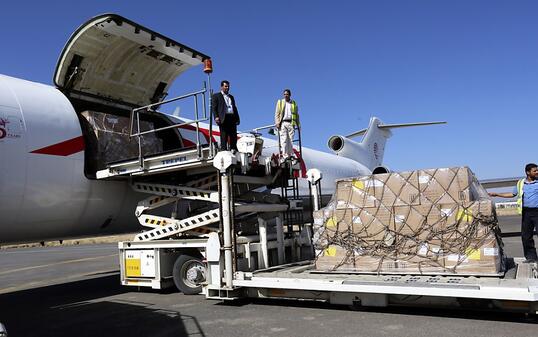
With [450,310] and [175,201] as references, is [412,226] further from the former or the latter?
[175,201]

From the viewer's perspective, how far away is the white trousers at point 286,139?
32.2 feet

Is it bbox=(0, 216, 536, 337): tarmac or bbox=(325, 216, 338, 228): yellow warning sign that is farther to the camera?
bbox=(325, 216, 338, 228): yellow warning sign

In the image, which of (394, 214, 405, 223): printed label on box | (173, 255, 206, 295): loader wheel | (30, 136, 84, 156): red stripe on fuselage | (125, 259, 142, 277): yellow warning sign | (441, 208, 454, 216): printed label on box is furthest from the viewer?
(125, 259, 142, 277): yellow warning sign

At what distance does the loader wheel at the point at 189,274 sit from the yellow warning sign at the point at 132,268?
2.98ft

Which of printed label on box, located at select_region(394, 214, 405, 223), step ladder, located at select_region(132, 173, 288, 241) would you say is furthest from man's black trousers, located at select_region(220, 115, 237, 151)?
printed label on box, located at select_region(394, 214, 405, 223)

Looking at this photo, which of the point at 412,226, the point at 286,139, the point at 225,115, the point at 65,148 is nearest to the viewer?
the point at 412,226

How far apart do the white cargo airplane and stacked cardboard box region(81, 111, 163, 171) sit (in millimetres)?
162

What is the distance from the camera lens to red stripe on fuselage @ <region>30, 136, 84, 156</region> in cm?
856

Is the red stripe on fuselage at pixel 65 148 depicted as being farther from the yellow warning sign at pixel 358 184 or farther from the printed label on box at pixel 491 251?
the printed label on box at pixel 491 251

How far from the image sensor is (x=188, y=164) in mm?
8734

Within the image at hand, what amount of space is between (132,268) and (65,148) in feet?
9.06

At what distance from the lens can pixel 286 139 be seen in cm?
983

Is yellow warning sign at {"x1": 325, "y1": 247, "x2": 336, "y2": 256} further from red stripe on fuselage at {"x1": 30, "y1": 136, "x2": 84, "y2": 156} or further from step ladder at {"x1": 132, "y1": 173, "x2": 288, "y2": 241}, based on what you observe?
red stripe on fuselage at {"x1": 30, "y1": 136, "x2": 84, "y2": 156}

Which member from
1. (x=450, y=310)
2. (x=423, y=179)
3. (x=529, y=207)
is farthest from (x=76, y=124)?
(x=529, y=207)
